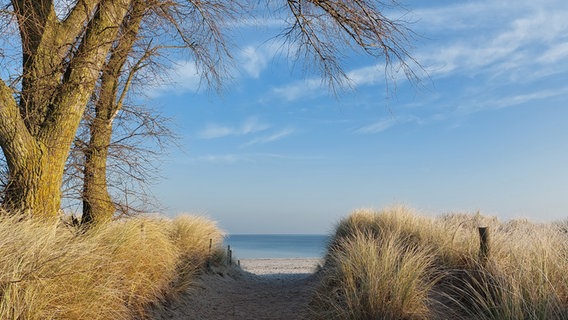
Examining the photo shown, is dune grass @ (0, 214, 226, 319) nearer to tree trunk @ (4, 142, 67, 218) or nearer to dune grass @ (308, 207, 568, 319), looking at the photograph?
tree trunk @ (4, 142, 67, 218)

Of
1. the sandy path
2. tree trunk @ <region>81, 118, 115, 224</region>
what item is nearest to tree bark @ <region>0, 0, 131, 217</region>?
tree trunk @ <region>81, 118, 115, 224</region>

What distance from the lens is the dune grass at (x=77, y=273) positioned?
388cm

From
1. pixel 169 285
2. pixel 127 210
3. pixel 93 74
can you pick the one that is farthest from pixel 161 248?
pixel 93 74

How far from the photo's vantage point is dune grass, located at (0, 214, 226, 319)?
388 cm

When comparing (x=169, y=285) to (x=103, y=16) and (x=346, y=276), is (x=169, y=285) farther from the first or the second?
(x=103, y=16)

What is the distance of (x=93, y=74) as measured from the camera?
668 centimetres

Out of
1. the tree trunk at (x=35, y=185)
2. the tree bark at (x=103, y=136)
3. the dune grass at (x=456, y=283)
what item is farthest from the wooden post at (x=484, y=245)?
the tree bark at (x=103, y=136)

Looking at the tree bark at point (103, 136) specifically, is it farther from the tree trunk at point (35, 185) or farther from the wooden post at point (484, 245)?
the wooden post at point (484, 245)

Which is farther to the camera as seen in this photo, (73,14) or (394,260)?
(73,14)

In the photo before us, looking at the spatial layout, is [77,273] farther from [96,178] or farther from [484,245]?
[484,245]

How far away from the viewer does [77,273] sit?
4586 mm

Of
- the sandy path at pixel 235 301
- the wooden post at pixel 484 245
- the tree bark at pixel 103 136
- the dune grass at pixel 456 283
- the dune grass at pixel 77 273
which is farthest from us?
the tree bark at pixel 103 136

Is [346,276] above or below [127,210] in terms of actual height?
below

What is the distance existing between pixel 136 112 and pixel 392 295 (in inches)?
268
